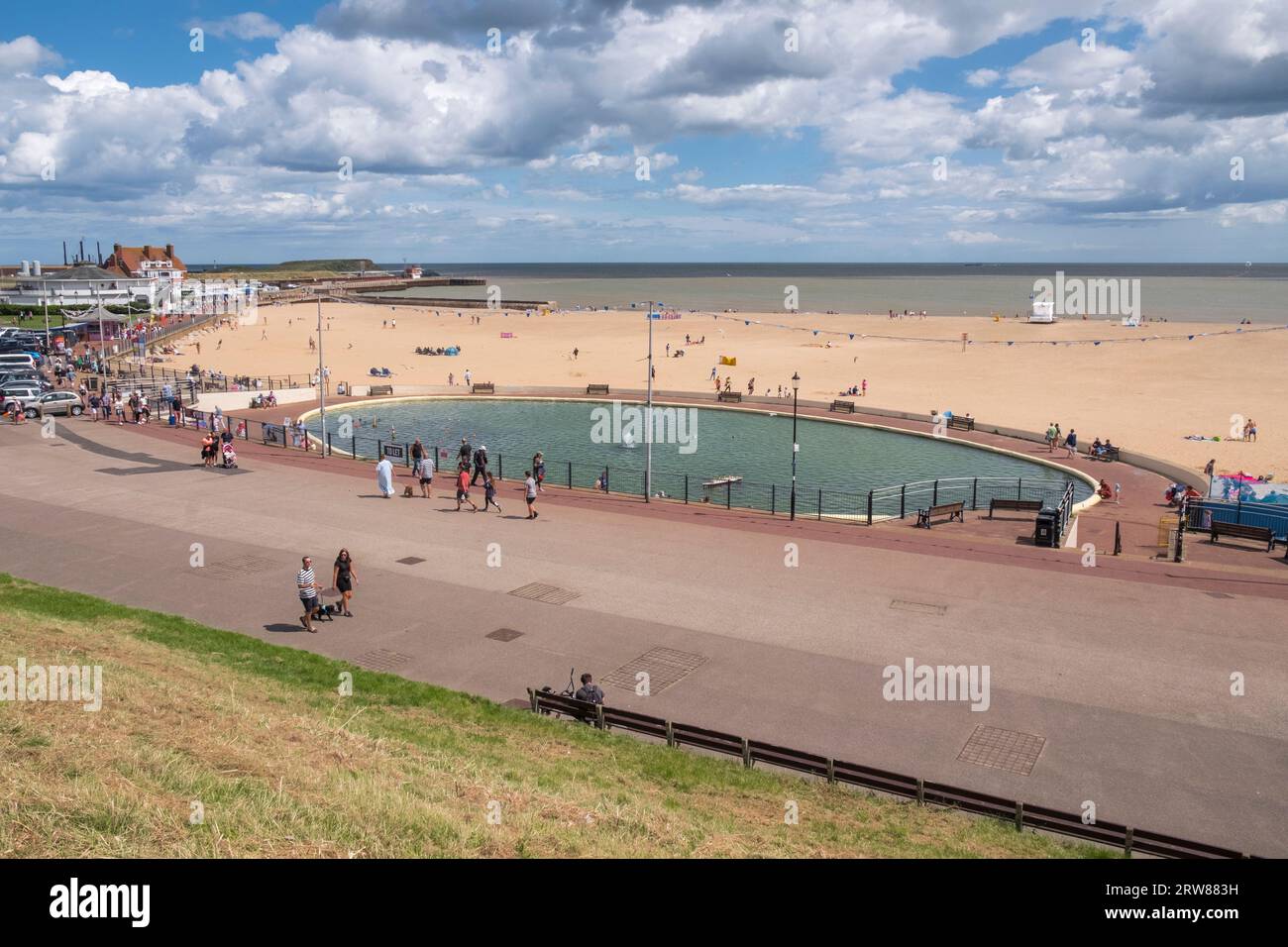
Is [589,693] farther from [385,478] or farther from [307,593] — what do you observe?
[385,478]

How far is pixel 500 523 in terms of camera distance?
26156 millimetres

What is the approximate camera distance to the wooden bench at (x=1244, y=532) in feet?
81.7

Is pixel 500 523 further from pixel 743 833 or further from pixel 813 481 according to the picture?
pixel 743 833

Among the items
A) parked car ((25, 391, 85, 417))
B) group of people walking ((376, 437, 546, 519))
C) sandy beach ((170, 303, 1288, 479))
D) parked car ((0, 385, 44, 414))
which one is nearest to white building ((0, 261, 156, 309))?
sandy beach ((170, 303, 1288, 479))

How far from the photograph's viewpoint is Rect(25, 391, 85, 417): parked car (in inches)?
1628

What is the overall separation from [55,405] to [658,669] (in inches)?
A: 1501

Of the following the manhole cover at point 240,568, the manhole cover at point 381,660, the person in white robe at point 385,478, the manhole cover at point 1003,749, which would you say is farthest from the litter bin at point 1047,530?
the manhole cover at point 240,568

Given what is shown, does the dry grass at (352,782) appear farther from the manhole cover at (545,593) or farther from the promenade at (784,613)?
the manhole cover at (545,593)

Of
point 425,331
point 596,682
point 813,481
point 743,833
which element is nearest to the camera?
point 743,833

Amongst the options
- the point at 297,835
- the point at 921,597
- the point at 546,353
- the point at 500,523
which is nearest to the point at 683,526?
the point at 500,523

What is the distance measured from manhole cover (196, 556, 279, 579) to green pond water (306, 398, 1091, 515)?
12.1 meters

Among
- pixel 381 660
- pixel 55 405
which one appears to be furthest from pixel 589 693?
pixel 55 405

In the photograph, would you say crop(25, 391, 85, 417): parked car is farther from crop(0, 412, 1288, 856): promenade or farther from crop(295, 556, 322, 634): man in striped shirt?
crop(295, 556, 322, 634): man in striped shirt
